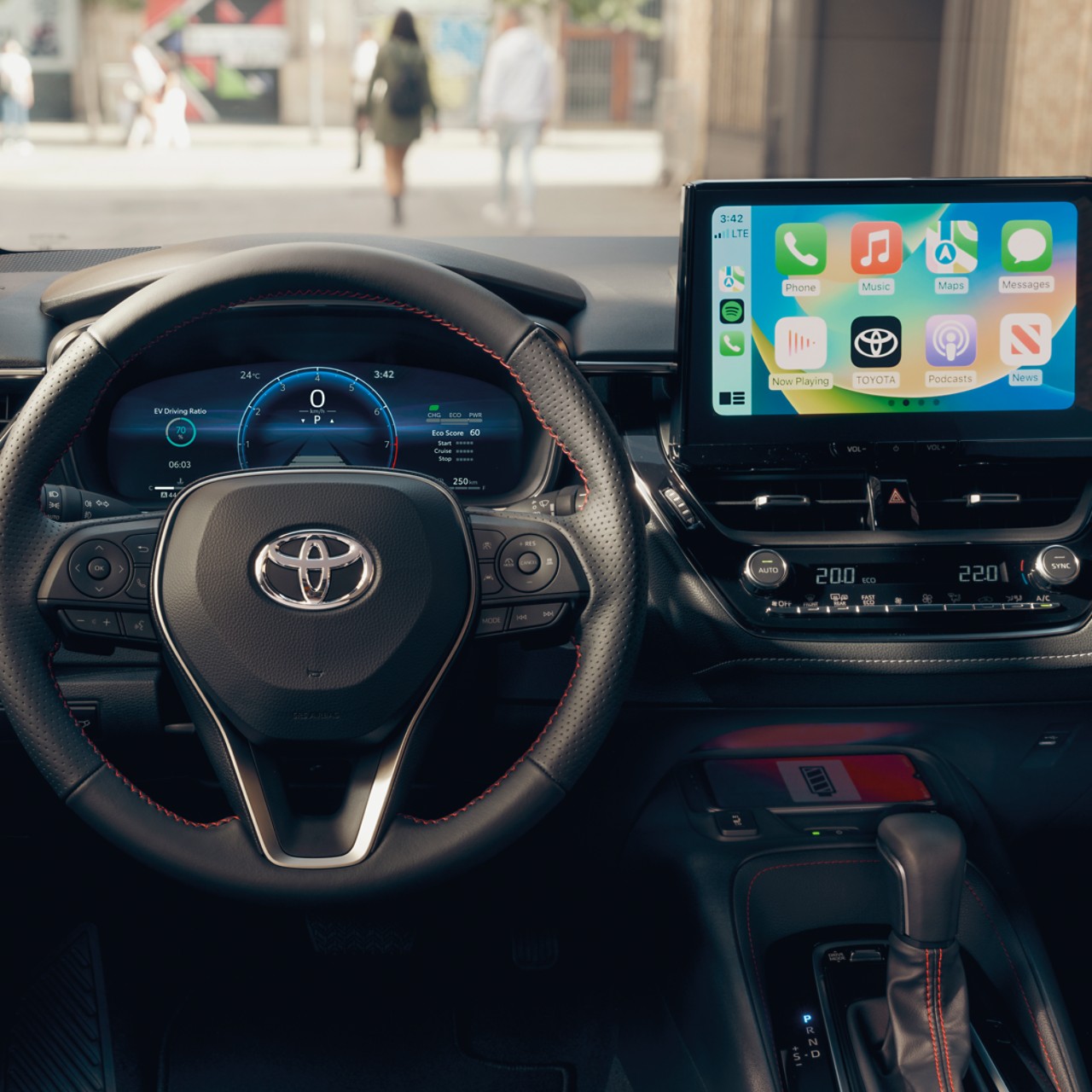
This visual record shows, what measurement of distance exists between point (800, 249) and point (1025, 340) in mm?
325

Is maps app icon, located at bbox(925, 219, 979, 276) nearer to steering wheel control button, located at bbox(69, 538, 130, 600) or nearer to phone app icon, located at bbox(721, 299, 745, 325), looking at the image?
phone app icon, located at bbox(721, 299, 745, 325)

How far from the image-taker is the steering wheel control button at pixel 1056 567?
70.7 inches

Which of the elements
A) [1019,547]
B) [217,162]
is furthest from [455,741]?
[217,162]

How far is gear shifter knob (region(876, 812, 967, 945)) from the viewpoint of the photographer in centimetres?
174

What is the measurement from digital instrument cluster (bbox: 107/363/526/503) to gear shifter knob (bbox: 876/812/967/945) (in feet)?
2.25

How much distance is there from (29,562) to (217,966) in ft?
3.42

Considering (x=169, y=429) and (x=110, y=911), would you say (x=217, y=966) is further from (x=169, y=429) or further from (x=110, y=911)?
(x=169, y=429)

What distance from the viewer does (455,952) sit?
7.22ft

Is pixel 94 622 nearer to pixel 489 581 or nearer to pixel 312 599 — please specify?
pixel 312 599

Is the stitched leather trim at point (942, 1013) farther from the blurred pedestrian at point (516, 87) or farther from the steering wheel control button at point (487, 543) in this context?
the blurred pedestrian at point (516, 87)

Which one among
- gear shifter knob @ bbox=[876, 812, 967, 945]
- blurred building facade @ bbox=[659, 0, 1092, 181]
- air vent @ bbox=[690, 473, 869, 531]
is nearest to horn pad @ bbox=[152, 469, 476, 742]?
air vent @ bbox=[690, 473, 869, 531]

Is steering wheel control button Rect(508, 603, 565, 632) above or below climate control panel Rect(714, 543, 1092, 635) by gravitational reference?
above

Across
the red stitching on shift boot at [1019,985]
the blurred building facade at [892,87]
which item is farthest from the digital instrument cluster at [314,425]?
the blurred building facade at [892,87]

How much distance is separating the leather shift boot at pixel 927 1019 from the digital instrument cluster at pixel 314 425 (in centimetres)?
80
